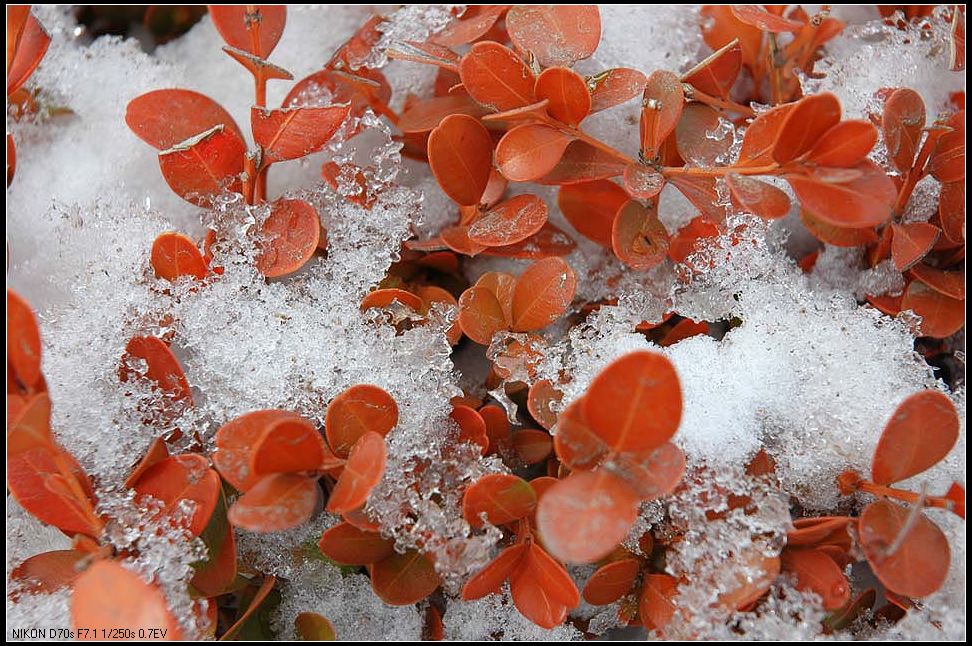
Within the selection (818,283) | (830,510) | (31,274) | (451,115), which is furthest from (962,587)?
(31,274)

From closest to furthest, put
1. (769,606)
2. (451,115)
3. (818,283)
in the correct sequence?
(769,606)
(451,115)
(818,283)

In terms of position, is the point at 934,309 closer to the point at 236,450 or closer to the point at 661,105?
the point at 661,105

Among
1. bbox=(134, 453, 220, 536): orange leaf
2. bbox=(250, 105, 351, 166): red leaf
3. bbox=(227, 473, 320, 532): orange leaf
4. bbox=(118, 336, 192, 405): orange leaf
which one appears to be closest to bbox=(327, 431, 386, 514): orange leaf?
bbox=(227, 473, 320, 532): orange leaf

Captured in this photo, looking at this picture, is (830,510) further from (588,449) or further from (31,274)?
(31,274)

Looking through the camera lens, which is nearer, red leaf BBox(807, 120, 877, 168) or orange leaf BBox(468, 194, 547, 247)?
red leaf BBox(807, 120, 877, 168)

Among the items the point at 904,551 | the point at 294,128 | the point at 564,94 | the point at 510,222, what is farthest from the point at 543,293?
the point at 904,551

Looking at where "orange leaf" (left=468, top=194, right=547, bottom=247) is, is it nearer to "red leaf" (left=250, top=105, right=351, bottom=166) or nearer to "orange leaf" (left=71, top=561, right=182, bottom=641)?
"red leaf" (left=250, top=105, right=351, bottom=166)
